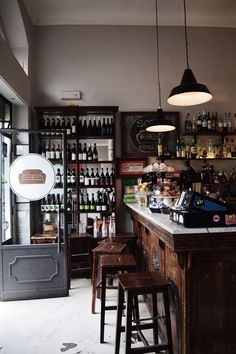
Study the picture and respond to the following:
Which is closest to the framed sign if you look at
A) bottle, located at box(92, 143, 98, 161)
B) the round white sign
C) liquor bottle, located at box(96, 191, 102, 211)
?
bottle, located at box(92, 143, 98, 161)

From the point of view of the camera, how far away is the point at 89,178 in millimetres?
5293

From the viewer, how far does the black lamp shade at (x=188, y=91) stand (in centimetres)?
302

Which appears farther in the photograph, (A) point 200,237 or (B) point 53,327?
(B) point 53,327

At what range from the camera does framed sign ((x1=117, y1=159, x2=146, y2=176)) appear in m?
5.47

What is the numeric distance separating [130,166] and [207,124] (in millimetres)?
1514

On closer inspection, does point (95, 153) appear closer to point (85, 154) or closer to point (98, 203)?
point (85, 154)

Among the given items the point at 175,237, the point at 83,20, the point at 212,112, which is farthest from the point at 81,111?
Answer: the point at 175,237

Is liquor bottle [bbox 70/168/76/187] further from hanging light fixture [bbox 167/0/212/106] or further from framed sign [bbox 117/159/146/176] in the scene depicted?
hanging light fixture [bbox 167/0/212/106]

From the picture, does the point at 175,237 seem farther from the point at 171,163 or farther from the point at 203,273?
the point at 171,163

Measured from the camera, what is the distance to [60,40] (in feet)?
18.3

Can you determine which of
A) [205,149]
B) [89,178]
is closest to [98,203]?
[89,178]

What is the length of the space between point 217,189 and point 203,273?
352 centimetres

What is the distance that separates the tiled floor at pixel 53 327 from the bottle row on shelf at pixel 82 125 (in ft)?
8.44

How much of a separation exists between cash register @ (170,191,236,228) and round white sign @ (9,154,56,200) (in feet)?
7.45
